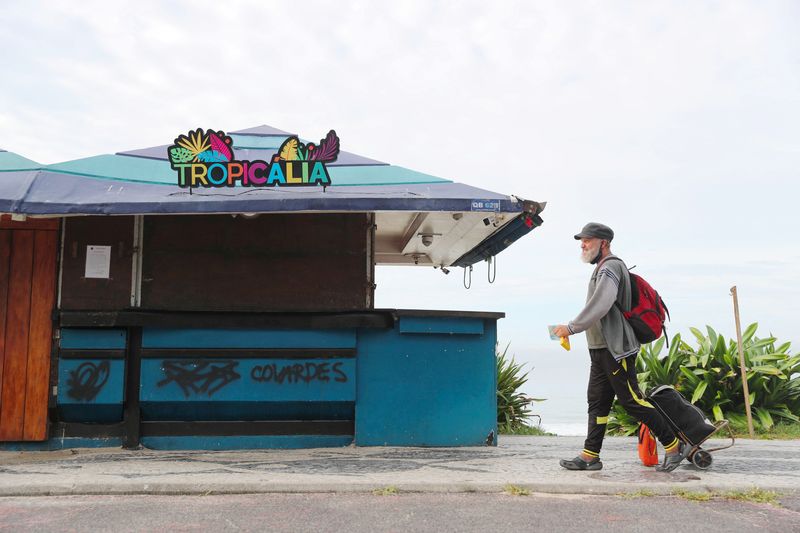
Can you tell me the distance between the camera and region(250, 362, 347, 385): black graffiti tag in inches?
307

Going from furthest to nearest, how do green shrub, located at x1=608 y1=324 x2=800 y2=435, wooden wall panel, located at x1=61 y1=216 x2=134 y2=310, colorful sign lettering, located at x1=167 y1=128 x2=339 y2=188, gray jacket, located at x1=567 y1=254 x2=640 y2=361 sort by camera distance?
1. green shrub, located at x1=608 y1=324 x2=800 y2=435
2. wooden wall panel, located at x1=61 y1=216 x2=134 y2=310
3. colorful sign lettering, located at x1=167 y1=128 x2=339 y2=188
4. gray jacket, located at x1=567 y1=254 x2=640 y2=361

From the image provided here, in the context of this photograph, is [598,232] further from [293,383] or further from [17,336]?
[17,336]

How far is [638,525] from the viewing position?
15.5 feet

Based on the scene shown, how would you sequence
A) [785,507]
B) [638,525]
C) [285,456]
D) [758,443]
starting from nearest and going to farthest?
[638,525] → [785,507] → [285,456] → [758,443]

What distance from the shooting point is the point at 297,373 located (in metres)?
7.82

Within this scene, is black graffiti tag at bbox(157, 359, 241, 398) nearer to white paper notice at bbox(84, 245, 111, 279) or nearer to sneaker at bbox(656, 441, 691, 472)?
white paper notice at bbox(84, 245, 111, 279)

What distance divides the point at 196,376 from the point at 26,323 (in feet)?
5.71

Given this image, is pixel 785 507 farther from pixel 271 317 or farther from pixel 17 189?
pixel 17 189

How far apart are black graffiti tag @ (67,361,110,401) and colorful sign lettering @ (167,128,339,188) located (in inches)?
76.8

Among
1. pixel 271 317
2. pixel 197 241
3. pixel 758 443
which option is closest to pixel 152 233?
pixel 197 241

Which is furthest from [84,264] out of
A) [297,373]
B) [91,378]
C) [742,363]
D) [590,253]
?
[742,363]

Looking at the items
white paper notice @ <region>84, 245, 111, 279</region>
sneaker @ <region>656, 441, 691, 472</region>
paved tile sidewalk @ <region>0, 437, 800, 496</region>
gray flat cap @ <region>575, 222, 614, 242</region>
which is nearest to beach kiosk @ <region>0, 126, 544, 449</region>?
white paper notice @ <region>84, 245, 111, 279</region>

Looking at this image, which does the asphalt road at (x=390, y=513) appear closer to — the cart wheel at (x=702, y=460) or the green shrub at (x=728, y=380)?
the cart wheel at (x=702, y=460)

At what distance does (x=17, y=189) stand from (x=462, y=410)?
15.8 ft
